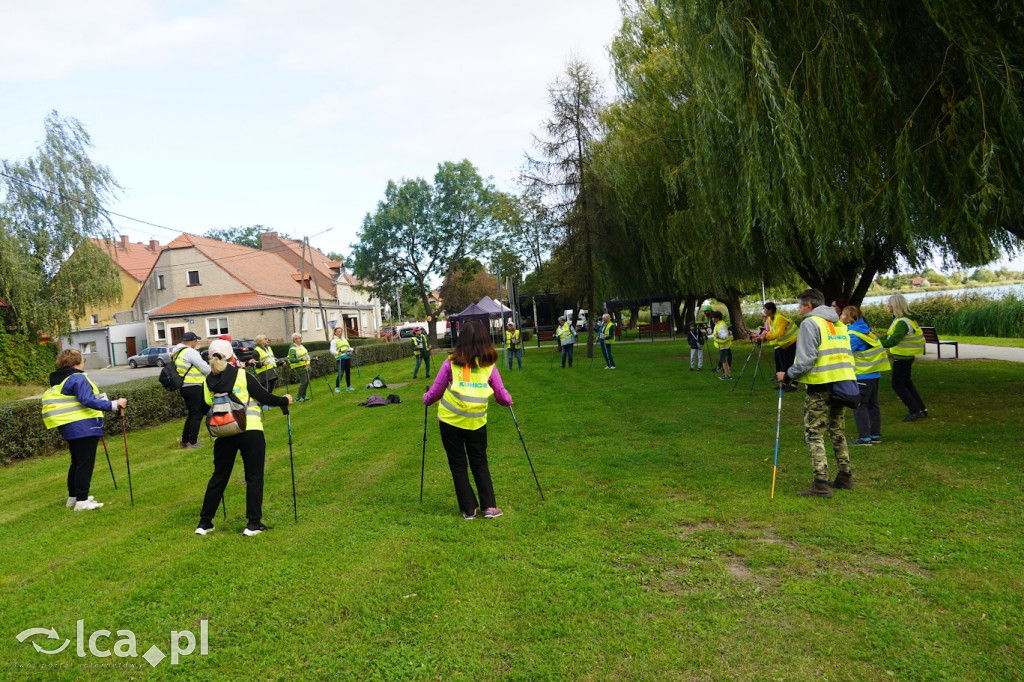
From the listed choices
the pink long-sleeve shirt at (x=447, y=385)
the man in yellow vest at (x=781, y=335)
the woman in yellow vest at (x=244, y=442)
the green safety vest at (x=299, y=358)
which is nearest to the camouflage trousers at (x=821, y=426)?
the pink long-sleeve shirt at (x=447, y=385)

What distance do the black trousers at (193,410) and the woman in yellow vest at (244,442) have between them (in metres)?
5.06

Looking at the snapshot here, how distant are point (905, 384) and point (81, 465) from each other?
10785 mm

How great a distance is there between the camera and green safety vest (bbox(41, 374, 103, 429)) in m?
6.79

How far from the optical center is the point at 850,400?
5.88 m

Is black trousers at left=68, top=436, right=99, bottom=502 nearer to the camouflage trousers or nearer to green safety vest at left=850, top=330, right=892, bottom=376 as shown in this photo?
the camouflage trousers

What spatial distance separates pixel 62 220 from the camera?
103 ft

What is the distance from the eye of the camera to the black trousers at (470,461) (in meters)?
5.91

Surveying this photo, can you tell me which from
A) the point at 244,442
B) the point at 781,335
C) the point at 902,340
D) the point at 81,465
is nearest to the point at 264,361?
the point at 81,465

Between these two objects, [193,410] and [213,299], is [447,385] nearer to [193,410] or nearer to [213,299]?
[193,410]

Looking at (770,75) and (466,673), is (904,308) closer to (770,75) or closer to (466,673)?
(770,75)

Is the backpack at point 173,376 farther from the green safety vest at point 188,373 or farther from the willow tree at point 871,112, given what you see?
the willow tree at point 871,112

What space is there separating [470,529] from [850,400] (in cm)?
377

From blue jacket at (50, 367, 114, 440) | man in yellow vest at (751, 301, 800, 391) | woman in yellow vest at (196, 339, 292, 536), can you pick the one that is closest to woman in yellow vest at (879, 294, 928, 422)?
man in yellow vest at (751, 301, 800, 391)

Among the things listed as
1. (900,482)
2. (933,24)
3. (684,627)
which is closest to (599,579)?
(684,627)
